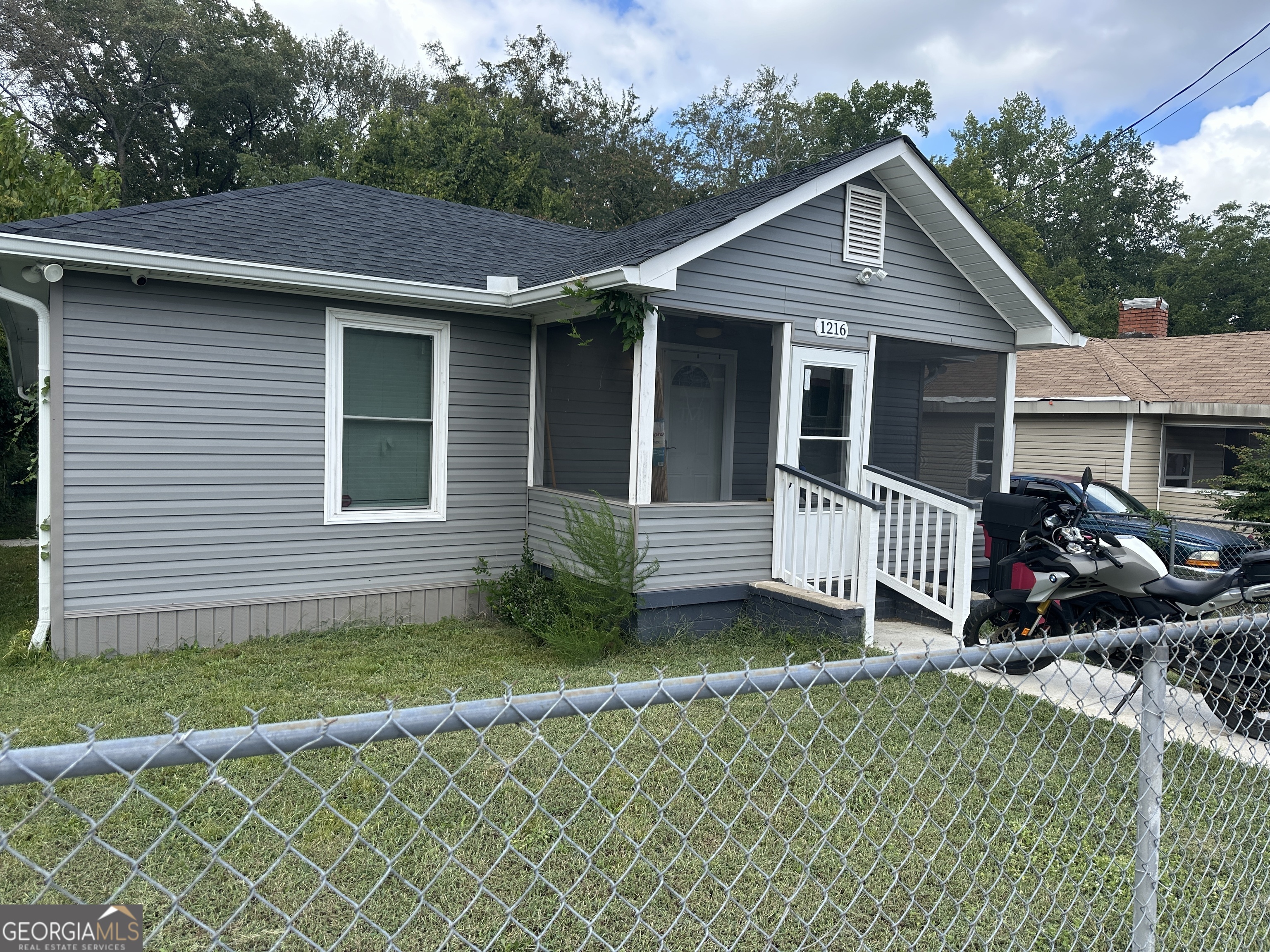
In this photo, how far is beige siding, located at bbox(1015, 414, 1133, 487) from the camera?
16203mm

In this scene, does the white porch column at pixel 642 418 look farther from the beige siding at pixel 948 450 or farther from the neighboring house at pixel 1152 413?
the neighboring house at pixel 1152 413

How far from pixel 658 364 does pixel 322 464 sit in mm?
3881

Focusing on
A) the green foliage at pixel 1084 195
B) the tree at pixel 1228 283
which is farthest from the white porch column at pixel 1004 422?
the tree at pixel 1228 283

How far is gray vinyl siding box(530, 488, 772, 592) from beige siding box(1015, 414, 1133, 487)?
36.1ft

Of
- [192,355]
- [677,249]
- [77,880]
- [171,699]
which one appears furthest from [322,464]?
[77,880]

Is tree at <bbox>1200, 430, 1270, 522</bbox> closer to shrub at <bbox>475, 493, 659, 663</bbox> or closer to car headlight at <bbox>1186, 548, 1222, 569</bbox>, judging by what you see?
car headlight at <bbox>1186, 548, 1222, 569</bbox>

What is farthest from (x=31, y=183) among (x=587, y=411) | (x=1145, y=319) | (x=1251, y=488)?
(x=1145, y=319)

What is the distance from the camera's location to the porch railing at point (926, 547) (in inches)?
272

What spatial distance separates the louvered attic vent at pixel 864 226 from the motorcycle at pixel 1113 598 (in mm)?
3291

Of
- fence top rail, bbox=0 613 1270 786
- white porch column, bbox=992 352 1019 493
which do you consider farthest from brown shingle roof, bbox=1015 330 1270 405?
fence top rail, bbox=0 613 1270 786

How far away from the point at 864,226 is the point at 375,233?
15.5 ft

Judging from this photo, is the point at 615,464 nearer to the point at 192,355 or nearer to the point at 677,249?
the point at 677,249

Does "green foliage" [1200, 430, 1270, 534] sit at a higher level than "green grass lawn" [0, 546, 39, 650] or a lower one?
higher

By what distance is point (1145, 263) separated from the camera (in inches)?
1570
